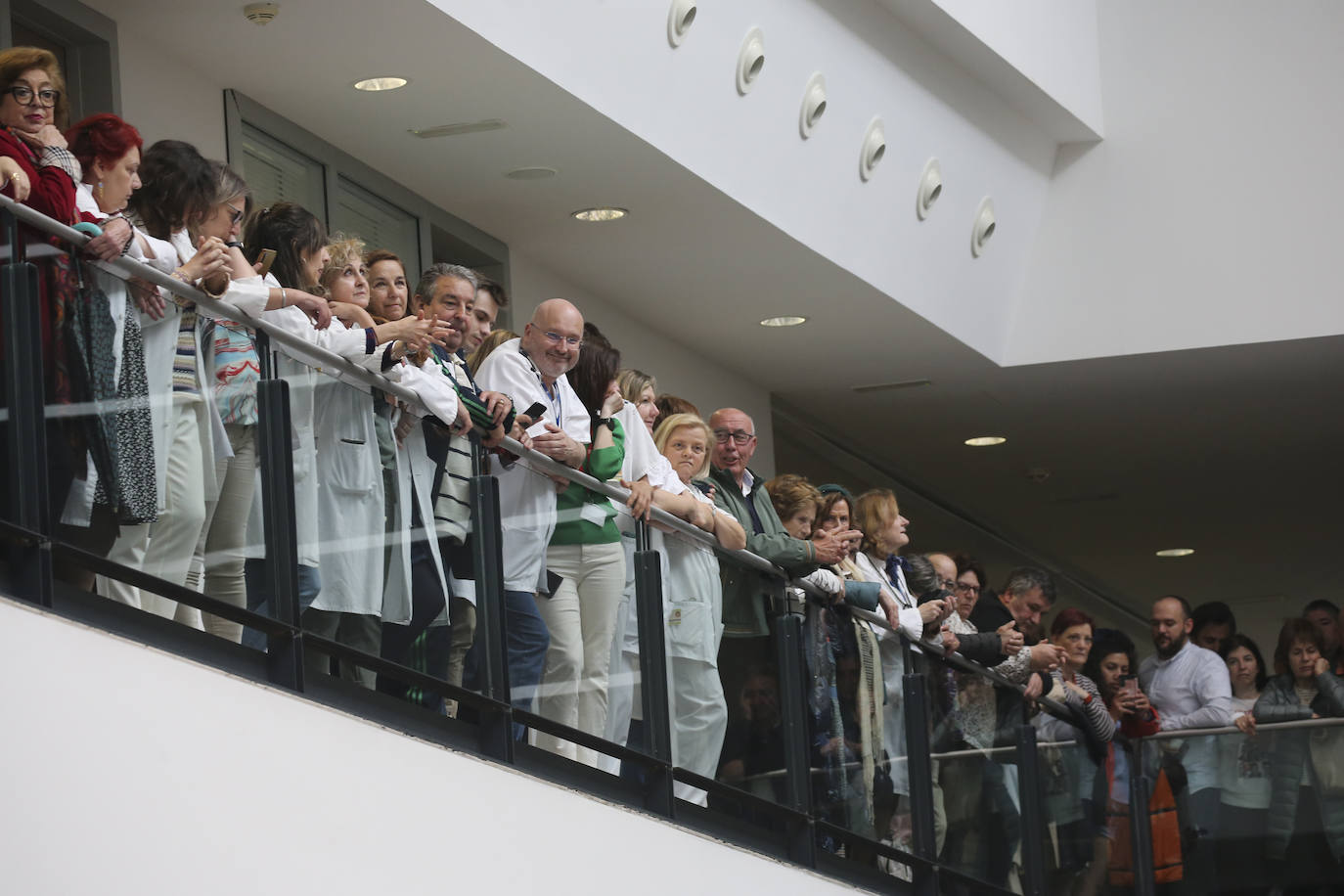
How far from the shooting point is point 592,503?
6992mm

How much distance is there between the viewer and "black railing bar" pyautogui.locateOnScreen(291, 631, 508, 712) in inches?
229

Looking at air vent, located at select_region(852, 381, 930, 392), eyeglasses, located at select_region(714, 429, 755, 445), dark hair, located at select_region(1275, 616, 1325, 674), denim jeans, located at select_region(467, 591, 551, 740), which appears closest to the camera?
denim jeans, located at select_region(467, 591, 551, 740)

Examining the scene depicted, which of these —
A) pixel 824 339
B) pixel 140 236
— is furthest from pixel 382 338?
pixel 824 339

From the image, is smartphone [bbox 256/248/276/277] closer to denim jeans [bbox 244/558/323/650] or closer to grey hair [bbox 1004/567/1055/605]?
denim jeans [bbox 244/558/323/650]

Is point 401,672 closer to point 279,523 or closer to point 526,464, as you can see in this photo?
point 279,523

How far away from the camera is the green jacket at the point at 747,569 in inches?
307

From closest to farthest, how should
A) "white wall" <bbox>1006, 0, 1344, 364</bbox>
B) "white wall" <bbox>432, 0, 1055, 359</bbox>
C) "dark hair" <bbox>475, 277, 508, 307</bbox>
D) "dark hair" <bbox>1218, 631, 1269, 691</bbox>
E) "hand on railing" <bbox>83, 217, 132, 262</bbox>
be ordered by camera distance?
"hand on railing" <bbox>83, 217, 132, 262</bbox> → "dark hair" <bbox>475, 277, 508, 307</bbox> → "white wall" <bbox>432, 0, 1055, 359</bbox> → "dark hair" <bbox>1218, 631, 1269, 691</bbox> → "white wall" <bbox>1006, 0, 1344, 364</bbox>

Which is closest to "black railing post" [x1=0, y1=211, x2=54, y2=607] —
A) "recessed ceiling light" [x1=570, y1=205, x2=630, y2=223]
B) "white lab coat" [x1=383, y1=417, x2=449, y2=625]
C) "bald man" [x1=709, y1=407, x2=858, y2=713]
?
"white lab coat" [x1=383, y1=417, x2=449, y2=625]

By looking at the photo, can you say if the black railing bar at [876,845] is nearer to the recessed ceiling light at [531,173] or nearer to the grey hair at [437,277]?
the grey hair at [437,277]

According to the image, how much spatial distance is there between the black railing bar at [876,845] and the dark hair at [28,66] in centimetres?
429

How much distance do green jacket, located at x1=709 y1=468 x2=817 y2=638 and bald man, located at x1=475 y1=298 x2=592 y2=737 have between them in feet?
3.07

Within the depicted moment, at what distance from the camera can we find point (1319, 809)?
11516 mm

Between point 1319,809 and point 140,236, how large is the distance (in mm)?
8284

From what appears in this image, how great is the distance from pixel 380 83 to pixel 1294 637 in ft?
20.6
